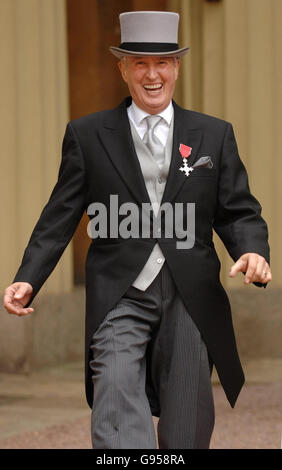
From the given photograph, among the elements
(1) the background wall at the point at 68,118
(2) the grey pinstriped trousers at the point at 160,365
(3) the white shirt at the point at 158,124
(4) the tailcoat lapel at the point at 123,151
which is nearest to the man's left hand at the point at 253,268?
(2) the grey pinstriped trousers at the point at 160,365

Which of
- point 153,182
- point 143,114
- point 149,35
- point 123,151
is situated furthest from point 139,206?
point 149,35

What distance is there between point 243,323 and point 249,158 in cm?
126

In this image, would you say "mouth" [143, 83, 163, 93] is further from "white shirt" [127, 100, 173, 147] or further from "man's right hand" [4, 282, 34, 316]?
"man's right hand" [4, 282, 34, 316]

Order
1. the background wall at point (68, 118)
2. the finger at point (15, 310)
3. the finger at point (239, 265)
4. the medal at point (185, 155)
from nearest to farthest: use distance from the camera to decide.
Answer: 1. the finger at point (239, 265)
2. the finger at point (15, 310)
3. the medal at point (185, 155)
4. the background wall at point (68, 118)

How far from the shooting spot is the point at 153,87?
4.06 metres

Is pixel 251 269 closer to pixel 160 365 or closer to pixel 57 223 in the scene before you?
pixel 160 365

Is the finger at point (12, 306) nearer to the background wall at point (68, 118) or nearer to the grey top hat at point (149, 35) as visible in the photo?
the grey top hat at point (149, 35)

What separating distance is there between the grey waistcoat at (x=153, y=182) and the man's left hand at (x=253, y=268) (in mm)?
281

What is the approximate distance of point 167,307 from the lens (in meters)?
3.99

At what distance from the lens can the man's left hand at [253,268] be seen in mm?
3852

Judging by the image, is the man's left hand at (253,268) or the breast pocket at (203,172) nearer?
the man's left hand at (253,268)

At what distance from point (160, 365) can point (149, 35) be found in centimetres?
112

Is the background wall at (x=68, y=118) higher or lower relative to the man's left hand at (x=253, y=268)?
lower

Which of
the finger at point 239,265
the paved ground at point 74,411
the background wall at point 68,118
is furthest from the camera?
the background wall at point 68,118
